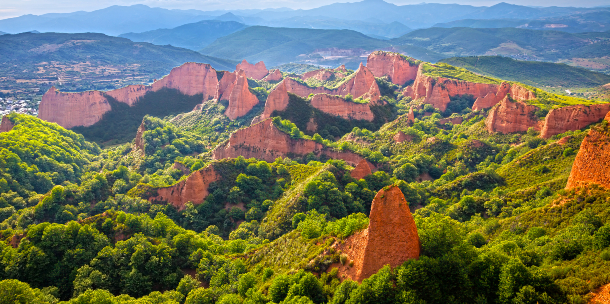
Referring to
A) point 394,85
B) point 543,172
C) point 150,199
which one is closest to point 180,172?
point 150,199

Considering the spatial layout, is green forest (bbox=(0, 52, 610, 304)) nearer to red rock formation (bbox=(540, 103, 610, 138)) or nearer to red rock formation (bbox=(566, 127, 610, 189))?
red rock formation (bbox=(566, 127, 610, 189))

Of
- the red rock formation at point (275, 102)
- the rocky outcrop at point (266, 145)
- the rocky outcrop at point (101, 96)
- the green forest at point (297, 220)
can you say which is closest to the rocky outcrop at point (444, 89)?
the green forest at point (297, 220)

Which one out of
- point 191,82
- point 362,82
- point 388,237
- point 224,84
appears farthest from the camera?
point 191,82

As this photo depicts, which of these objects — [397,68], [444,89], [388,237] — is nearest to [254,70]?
[397,68]

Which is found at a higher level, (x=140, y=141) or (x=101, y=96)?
(x=101, y=96)

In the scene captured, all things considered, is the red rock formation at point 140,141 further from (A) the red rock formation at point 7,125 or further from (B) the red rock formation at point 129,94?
(B) the red rock formation at point 129,94

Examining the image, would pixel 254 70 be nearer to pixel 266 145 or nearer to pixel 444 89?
pixel 444 89
